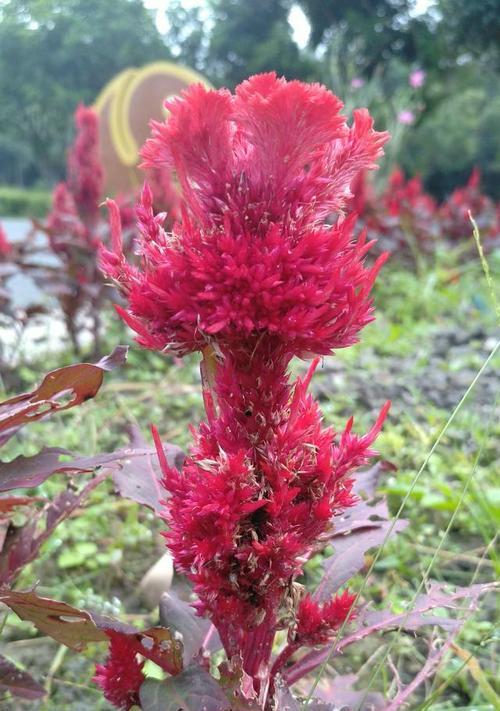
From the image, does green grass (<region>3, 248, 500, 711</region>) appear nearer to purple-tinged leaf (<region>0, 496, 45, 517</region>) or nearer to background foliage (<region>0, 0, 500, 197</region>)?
purple-tinged leaf (<region>0, 496, 45, 517</region>)

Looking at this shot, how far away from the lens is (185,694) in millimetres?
679

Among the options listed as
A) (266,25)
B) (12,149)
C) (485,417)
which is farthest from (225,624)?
(12,149)

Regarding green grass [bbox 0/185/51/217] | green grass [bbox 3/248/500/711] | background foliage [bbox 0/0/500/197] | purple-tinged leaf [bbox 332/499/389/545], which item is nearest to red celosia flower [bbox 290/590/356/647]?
green grass [bbox 3/248/500/711]

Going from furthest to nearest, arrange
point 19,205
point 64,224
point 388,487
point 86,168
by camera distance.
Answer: point 19,205, point 64,224, point 86,168, point 388,487

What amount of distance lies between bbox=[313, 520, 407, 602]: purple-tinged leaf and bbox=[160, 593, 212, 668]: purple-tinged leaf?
0.53 feet

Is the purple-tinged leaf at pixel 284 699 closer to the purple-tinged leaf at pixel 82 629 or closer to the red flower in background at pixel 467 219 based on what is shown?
the purple-tinged leaf at pixel 82 629

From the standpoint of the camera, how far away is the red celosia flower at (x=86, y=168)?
318 centimetres

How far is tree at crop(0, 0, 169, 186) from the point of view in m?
22.0

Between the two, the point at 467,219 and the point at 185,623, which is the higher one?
the point at 185,623

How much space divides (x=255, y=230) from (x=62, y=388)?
1.15 ft

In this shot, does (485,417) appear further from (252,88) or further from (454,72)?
(454,72)

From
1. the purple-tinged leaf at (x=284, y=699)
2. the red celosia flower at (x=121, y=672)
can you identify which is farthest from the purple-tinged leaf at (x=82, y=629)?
the purple-tinged leaf at (x=284, y=699)

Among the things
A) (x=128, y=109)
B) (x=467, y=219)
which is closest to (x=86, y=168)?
(x=467, y=219)

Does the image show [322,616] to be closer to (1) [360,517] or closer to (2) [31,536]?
(1) [360,517]
